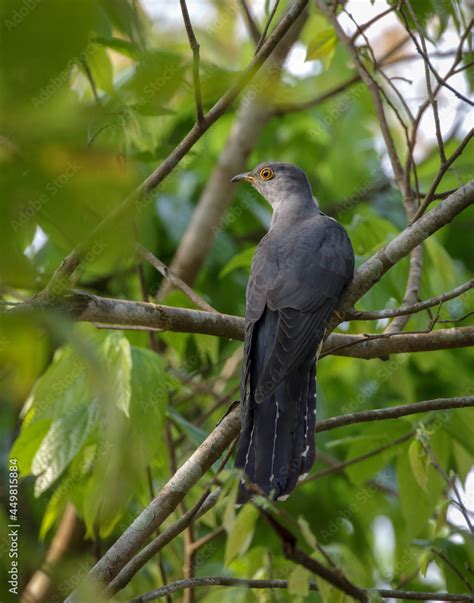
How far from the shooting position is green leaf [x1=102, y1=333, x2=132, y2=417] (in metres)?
3.34

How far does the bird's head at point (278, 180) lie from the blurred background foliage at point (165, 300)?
0.53 m

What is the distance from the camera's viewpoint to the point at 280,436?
11.3ft

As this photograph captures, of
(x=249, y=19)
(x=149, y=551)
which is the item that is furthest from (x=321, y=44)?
→ (x=149, y=551)

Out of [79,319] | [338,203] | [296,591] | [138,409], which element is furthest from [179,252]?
[296,591]

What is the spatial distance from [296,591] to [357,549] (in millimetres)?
4359

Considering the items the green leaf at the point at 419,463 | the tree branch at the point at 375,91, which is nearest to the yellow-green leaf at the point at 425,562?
the green leaf at the point at 419,463

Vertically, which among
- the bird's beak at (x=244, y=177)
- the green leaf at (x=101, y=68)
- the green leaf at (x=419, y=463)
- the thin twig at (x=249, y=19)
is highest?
the thin twig at (x=249, y=19)

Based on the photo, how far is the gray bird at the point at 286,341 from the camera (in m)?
3.31

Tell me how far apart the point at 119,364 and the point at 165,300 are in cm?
90

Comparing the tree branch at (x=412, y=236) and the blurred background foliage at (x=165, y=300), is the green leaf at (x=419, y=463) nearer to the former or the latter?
the blurred background foliage at (x=165, y=300)

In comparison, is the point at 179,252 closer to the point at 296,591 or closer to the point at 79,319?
the point at 79,319

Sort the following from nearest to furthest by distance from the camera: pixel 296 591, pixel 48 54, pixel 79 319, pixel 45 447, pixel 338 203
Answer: pixel 48 54, pixel 296 591, pixel 79 319, pixel 45 447, pixel 338 203

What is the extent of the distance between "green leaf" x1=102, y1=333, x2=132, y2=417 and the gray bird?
0.51 m

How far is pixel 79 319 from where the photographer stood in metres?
2.92
